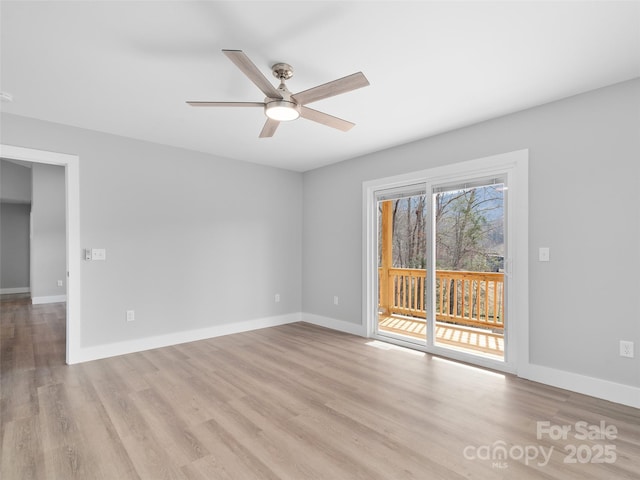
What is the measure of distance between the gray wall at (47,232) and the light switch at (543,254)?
27.7 feet

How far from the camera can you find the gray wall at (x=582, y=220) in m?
2.48

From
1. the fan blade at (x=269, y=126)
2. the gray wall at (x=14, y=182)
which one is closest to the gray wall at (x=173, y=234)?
the fan blade at (x=269, y=126)

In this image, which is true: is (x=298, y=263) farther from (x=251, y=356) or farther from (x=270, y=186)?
(x=251, y=356)

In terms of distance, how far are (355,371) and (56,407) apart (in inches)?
98.0

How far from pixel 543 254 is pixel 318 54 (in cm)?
257

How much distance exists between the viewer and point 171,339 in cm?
408

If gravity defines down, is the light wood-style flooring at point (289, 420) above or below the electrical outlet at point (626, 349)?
below

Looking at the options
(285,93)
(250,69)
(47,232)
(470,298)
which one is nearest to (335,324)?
(470,298)

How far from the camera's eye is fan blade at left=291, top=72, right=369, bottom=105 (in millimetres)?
1888

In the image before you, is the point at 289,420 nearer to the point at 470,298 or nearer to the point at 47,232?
the point at 470,298

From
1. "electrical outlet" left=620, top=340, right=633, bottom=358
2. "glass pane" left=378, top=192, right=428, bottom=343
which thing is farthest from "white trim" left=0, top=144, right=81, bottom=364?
"electrical outlet" left=620, top=340, right=633, bottom=358

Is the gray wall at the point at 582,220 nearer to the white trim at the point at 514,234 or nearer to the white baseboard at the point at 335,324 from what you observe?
the white trim at the point at 514,234

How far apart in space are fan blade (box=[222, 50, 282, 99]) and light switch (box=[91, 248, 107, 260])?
2811mm

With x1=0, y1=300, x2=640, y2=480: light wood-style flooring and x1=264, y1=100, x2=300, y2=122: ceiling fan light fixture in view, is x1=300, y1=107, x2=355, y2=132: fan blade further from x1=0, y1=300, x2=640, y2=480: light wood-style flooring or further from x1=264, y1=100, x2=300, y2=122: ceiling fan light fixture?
x1=0, y1=300, x2=640, y2=480: light wood-style flooring
